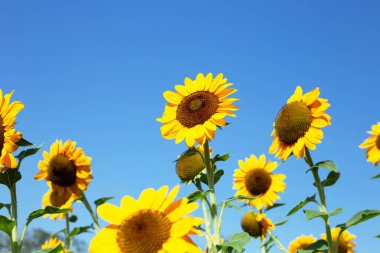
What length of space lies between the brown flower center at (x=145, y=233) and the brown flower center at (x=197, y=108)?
6.42 feet

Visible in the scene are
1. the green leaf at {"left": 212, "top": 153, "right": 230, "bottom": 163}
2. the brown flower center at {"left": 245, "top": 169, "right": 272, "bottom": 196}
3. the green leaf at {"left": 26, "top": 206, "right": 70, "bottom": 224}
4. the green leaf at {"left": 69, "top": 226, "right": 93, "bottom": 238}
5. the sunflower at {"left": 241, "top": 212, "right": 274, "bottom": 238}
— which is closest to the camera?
the green leaf at {"left": 26, "top": 206, "right": 70, "bottom": 224}

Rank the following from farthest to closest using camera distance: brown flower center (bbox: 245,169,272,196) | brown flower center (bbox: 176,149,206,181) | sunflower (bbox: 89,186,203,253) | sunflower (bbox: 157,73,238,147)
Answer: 1. brown flower center (bbox: 245,169,272,196)
2. brown flower center (bbox: 176,149,206,181)
3. sunflower (bbox: 157,73,238,147)
4. sunflower (bbox: 89,186,203,253)

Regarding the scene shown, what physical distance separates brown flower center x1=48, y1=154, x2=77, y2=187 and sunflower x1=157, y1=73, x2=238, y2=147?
2.38 metres

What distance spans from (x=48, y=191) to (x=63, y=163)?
0.66 metres

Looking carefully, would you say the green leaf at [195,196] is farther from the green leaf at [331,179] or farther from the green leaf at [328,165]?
the green leaf at [331,179]

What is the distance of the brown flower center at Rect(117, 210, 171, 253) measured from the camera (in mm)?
2646

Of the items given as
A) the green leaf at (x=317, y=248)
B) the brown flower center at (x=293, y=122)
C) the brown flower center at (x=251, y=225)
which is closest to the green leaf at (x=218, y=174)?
the brown flower center at (x=293, y=122)


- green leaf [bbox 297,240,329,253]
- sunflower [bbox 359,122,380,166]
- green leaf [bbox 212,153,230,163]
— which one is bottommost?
green leaf [bbox 297,240,329,253]

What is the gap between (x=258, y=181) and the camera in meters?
7.62

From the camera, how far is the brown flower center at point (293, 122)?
4.82 m

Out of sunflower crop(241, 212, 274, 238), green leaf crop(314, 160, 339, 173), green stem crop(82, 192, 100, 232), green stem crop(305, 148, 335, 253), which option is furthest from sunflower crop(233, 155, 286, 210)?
green leaf crop(314, 160, 339, 173)

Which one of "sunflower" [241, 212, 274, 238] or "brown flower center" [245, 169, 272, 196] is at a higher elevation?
"brown flower center" [245, 169, 272, 196]

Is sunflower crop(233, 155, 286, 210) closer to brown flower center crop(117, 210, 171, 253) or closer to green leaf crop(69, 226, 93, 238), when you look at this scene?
green leaf crop(69, 226, 93, 238)

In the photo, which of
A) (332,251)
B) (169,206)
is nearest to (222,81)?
(332,251)
